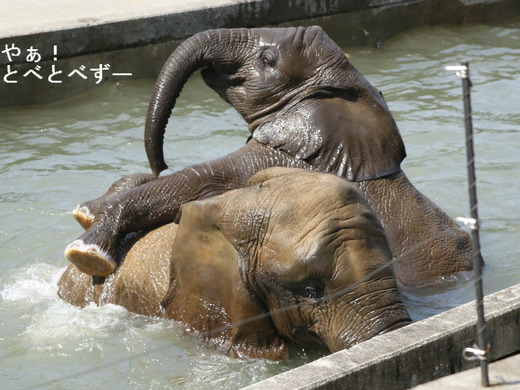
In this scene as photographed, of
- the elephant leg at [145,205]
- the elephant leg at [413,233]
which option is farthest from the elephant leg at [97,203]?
the elephant leg at [413,233]

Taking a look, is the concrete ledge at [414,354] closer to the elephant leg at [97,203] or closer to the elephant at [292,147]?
the elephant at [292,147]

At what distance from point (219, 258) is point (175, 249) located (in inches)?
13.3

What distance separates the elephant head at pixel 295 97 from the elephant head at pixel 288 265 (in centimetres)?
85

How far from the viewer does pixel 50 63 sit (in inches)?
461

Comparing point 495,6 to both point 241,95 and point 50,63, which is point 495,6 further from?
point 241,95

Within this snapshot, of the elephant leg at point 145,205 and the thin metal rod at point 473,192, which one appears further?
the elephant leg at point 145,205

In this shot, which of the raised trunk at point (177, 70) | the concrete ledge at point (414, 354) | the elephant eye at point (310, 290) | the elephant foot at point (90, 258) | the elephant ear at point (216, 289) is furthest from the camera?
the raised trunk at point (177, 70)

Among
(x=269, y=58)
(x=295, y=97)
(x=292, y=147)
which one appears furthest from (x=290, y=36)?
(x=292, y=147)

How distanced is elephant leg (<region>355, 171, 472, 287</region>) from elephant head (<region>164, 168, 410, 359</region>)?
3.07 ft

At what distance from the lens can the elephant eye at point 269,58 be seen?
6.36 meters

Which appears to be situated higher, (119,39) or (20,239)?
(119,39)

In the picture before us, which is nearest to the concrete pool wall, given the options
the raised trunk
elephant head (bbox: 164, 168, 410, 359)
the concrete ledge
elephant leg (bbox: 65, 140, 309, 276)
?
the raised trunk

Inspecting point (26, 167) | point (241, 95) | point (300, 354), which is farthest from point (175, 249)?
point (26, 167)

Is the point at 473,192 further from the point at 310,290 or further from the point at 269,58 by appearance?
the point at 269,58
